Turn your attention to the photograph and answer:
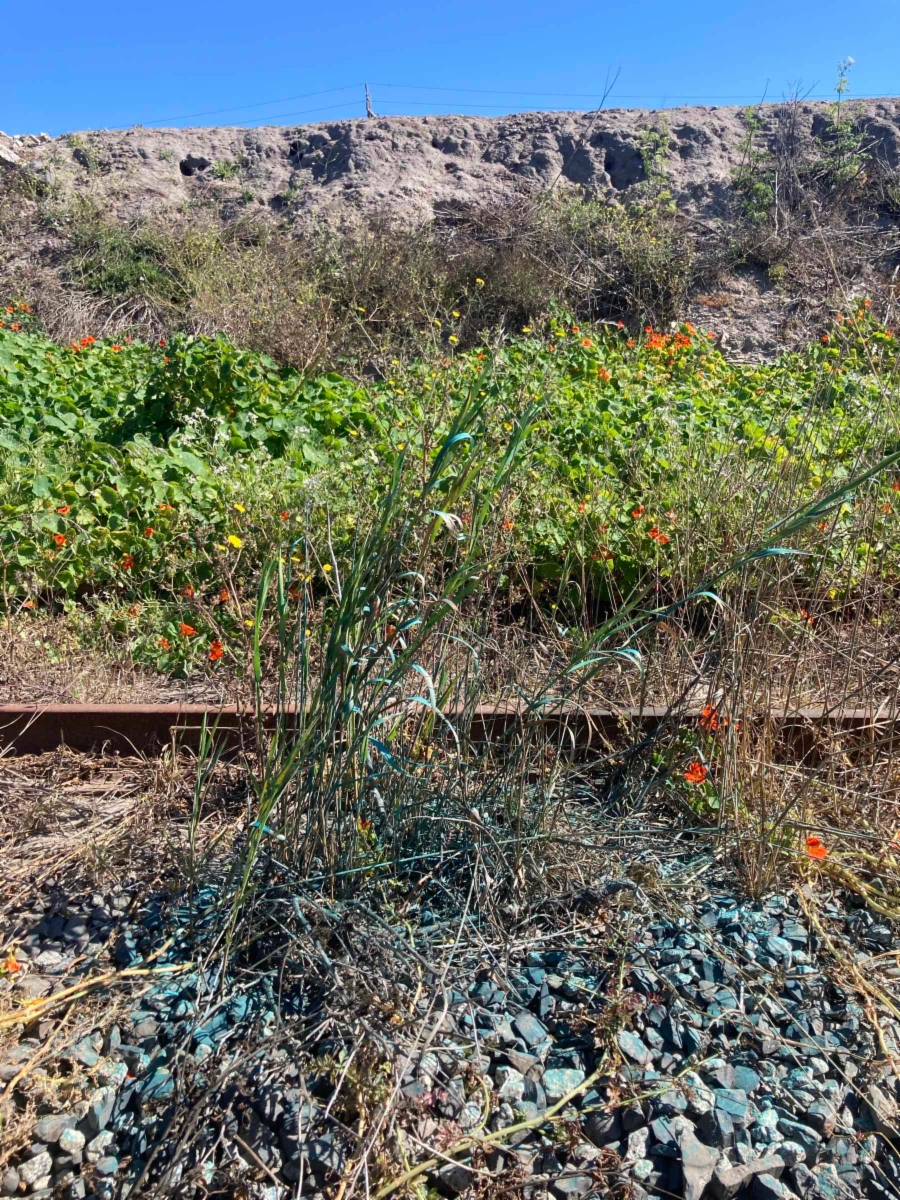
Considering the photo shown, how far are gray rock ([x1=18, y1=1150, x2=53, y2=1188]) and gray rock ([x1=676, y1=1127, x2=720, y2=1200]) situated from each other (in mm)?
1165

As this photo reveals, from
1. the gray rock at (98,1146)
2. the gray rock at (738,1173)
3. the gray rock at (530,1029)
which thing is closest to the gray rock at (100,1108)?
the gray rock at (98,1146)

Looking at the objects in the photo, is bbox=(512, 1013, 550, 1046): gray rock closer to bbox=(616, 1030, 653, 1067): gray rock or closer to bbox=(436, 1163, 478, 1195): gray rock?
bbox=(616, 1030, 653, 1067): gray rock

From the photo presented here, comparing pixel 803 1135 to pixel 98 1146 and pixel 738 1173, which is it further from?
pixel 98 1146

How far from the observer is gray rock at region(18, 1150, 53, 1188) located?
171cm

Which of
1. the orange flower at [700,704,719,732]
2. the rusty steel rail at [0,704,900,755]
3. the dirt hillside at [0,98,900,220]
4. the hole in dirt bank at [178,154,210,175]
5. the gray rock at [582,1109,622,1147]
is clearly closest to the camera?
the gray rock at [582,1109,622,1147]

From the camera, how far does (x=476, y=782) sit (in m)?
2.59

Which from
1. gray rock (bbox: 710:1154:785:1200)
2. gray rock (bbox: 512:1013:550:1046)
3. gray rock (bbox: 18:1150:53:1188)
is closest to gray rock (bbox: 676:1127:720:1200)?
gray rock (bbox: 710:1154:785:1200)

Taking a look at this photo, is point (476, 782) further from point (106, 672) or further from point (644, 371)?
point (644, 371)

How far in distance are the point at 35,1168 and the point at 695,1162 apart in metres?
1.21

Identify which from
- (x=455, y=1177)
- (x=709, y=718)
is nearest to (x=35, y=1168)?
(x=455, y=1177)

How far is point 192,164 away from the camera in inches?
497

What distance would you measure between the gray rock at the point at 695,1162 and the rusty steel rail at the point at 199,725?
1.21m

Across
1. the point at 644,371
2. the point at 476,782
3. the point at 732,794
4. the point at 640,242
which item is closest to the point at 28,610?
the point at 476,782

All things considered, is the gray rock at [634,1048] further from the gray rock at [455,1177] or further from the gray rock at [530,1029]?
the gray rock at [455,1177]
